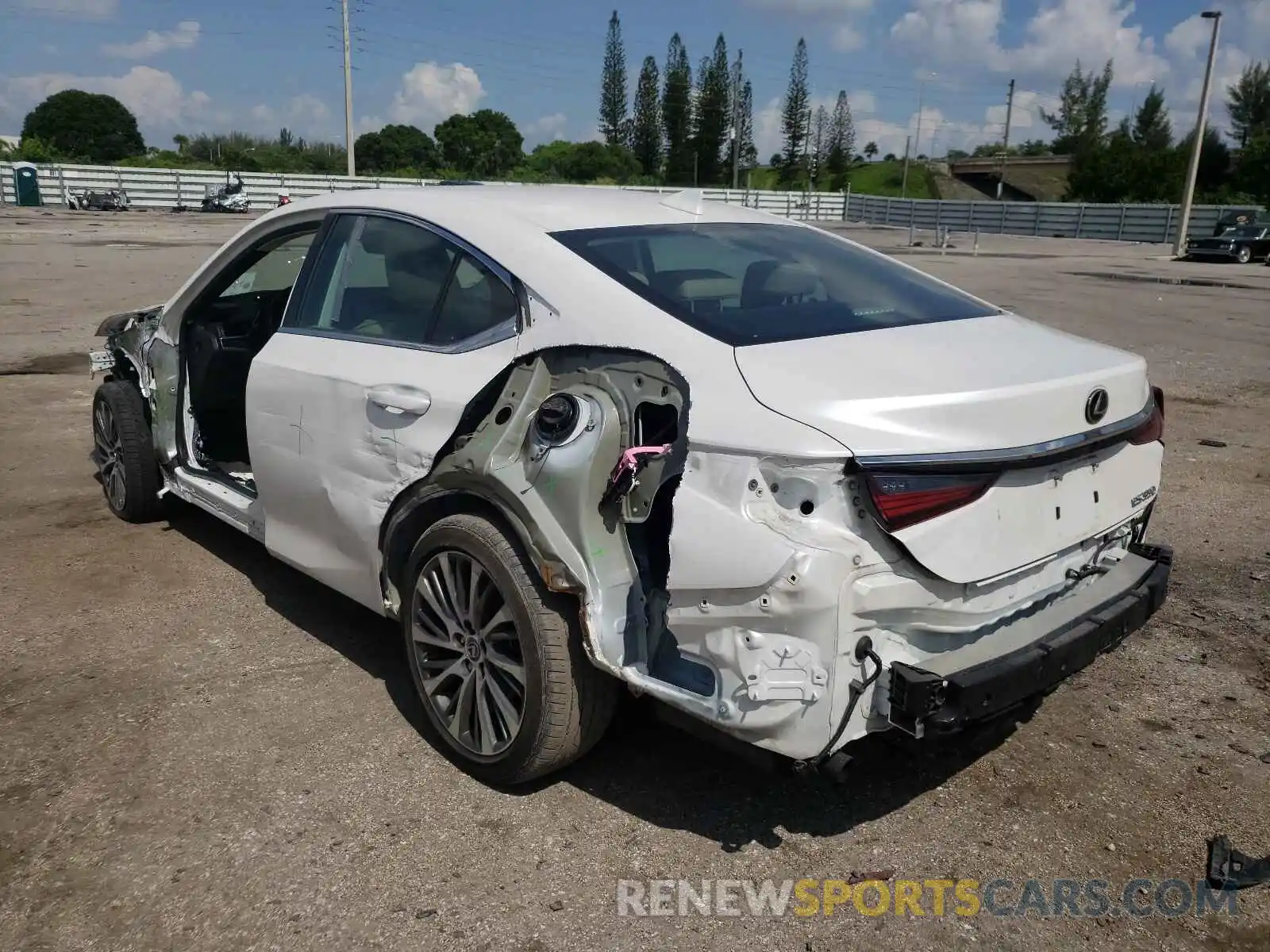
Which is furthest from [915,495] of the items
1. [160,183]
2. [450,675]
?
[160,183]

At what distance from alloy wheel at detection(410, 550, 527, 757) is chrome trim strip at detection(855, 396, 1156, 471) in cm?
116

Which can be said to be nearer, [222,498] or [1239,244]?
[222,498]

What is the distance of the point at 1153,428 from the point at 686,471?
165 centimetres

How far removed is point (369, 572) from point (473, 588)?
2.17 ft

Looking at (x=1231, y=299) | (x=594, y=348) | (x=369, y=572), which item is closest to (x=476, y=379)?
(x=594, y=348)

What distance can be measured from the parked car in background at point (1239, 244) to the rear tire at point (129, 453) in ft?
117

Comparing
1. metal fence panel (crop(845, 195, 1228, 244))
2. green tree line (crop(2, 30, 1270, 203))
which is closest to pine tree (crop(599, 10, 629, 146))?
green tree line (crop(2, 30, 1270, 203))

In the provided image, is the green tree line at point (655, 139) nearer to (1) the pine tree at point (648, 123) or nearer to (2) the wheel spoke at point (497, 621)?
(1) the pine tree at point (648, 123)

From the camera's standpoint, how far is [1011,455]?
2.60 meters

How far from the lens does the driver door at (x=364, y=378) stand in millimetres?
3246

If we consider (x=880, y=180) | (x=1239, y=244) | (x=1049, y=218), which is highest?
(x=880, y=180)

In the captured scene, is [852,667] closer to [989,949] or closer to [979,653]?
[979,653]

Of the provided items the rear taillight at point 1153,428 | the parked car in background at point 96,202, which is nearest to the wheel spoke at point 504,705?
the rear taillight at point 1153,428

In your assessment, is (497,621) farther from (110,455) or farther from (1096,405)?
(110,455)
